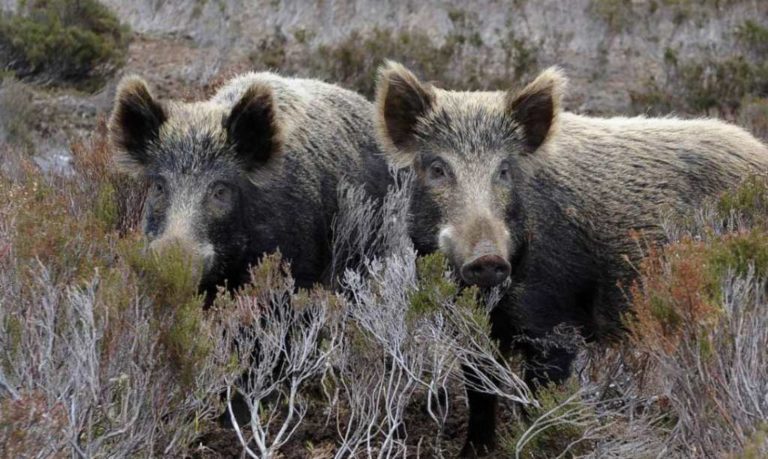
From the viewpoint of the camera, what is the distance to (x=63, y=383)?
3.62 m

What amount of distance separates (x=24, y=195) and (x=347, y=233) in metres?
1.88

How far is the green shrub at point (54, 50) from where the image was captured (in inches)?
523

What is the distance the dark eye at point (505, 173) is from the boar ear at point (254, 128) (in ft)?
4.45

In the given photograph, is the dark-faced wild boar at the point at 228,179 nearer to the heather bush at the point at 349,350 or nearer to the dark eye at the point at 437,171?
the heather bush at the point at 349,350

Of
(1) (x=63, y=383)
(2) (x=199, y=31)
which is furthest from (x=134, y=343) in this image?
(2) (x=199, y=31)

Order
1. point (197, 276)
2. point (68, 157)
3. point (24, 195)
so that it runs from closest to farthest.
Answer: point (197, 276) < point (24, 195) < point (68, 157)

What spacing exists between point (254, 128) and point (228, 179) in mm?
378

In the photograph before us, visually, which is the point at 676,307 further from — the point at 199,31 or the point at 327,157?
the point at 199,31

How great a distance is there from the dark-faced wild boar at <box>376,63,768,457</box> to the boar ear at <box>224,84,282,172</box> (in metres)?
0.63

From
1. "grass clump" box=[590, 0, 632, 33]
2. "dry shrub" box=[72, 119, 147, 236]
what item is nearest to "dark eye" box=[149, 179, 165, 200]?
"dry shrub" box=[72, 119, 147, 236]

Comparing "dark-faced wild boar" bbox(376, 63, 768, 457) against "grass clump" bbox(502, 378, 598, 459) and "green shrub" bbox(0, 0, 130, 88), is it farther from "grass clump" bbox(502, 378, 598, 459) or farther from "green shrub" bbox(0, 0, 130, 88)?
"green shrub" bbox(0, 0, 130, 88)

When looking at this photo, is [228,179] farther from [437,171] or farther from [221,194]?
[437,171]

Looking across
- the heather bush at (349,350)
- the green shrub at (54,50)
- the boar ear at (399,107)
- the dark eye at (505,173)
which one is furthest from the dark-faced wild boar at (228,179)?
the green shrub at (54,50)

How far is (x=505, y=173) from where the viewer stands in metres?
5.19
